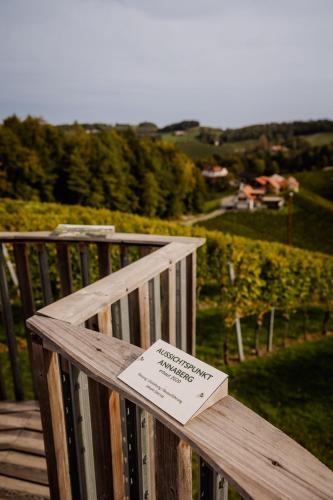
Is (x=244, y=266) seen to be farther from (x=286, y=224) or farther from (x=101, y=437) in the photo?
(x=286, y=224)

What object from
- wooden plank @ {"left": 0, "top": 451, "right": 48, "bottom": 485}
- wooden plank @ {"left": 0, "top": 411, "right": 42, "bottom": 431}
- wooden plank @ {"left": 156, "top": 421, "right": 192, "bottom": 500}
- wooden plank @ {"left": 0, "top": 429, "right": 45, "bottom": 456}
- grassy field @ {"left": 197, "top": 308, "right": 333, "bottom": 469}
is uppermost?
wooden plank @ {"left": 156, "top": 421, "right": 192, "bottom": 500}

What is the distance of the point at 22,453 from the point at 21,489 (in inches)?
11.9

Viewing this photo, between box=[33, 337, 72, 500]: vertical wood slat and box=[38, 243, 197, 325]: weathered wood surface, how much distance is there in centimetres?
15

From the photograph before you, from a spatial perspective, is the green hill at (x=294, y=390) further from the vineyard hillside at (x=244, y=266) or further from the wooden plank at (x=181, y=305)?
the wooden plank at (x=181, y=305)

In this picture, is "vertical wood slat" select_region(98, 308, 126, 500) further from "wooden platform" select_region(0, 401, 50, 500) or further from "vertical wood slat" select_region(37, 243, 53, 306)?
"vertical wood slat" select_region(37, 243, 53, 306)

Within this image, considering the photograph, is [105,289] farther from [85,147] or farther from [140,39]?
[85,147]

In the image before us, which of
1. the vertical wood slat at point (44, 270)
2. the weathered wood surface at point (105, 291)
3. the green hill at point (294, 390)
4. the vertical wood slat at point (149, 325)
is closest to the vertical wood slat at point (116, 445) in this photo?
the vertical wood slat at point (149, 325)

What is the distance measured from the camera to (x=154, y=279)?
202 cm

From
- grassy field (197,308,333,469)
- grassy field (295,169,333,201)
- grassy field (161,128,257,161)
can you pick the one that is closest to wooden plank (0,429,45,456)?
grassy field (197,308,333,469)

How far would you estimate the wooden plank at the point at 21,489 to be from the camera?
84.3 inches

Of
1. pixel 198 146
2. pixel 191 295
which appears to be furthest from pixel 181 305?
pixel 198 146

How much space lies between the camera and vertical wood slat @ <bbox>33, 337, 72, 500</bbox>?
136 centimetres

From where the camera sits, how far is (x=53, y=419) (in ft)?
4.61

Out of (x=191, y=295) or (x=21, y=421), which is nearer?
(x=191, y=295)
